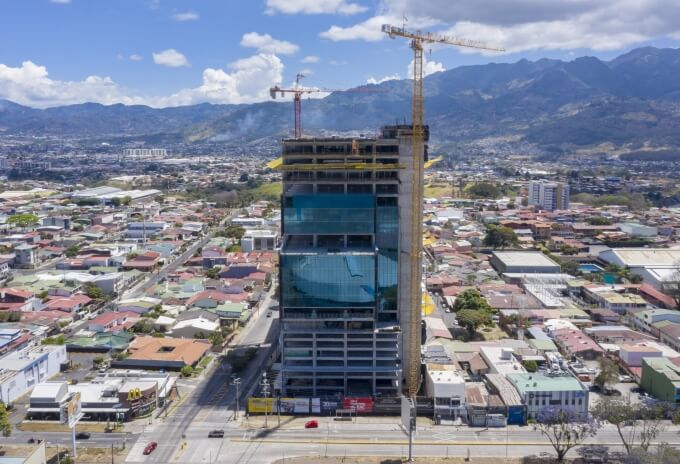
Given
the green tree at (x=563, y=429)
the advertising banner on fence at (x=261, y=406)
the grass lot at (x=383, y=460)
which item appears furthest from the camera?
the advertising banner on fence at (x=261, y=406)

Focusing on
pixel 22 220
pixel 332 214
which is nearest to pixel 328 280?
pixel 332 214

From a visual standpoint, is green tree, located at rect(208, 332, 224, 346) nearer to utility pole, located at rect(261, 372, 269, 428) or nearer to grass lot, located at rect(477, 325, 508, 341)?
utility pole, located at rect(261, 372, 269, 428)

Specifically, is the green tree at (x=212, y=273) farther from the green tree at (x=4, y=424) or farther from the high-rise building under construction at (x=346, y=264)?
the green tree at (x=4, y=424)

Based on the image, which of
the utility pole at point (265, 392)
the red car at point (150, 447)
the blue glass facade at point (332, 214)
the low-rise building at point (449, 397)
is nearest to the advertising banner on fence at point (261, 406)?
the utility pole at point (265, 392)

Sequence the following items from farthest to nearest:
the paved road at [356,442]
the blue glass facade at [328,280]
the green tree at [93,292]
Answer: the green tree at [93,292] < the blue glass facade at [328,280] < the paved road at [356,442]

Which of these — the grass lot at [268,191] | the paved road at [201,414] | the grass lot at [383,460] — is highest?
the grass lot at [268,191]

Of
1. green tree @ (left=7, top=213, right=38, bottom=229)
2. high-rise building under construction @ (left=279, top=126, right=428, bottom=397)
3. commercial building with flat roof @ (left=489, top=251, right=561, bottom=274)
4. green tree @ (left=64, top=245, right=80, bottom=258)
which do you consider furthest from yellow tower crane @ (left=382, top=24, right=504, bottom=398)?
green tree @ (left=7, top=213, right=38, bottom=229)

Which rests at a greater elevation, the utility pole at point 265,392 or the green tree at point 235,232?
the green tree at point 235,232
